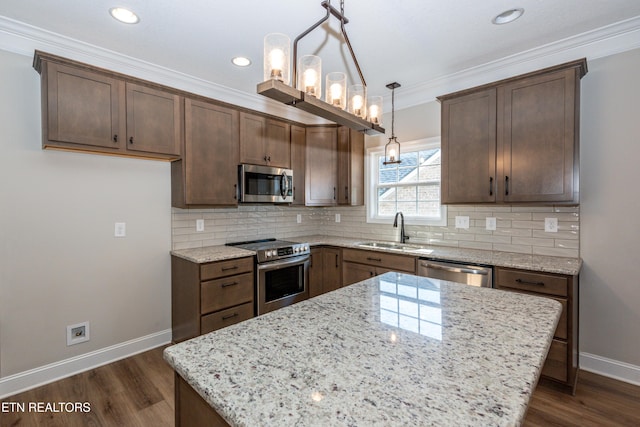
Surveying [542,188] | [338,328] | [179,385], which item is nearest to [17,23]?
[179,385]

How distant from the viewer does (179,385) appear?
3.31 ft

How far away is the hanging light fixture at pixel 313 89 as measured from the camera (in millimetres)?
1395

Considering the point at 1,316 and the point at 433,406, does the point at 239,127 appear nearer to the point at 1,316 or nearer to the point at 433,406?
the point at 1,316

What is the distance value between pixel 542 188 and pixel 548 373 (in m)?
1.36

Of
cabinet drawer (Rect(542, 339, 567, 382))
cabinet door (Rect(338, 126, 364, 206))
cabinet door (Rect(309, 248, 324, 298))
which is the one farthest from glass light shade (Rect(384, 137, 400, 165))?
cabinet drawer (Rect(542, 339, 567, 382))

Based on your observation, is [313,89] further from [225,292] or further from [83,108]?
[225,292]

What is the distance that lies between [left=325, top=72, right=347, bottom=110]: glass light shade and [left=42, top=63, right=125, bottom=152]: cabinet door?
5.81 ft

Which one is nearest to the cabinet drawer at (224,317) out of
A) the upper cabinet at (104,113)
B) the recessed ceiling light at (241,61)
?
the upper cabinet at (104,113)

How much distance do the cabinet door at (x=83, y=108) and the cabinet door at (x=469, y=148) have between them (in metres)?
2.80

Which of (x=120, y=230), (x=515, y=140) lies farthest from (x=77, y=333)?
(x=515, y=140)

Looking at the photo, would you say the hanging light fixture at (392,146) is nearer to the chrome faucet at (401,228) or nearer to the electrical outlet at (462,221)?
the chrome faucet at (401,228)

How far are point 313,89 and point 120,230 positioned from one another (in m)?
2.24

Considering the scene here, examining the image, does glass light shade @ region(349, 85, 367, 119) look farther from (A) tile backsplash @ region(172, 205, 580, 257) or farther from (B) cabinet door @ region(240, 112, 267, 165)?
(A) tile backsplash @ region(172, 205, 580, 257)

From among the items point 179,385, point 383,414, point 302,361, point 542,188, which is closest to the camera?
point 383,414
